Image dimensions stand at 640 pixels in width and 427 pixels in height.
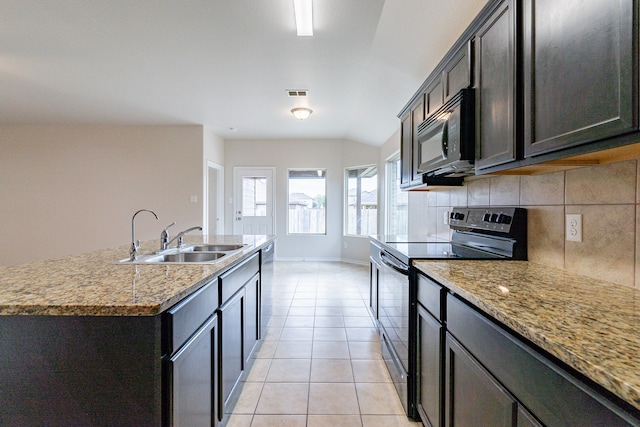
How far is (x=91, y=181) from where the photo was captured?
17.7 feet

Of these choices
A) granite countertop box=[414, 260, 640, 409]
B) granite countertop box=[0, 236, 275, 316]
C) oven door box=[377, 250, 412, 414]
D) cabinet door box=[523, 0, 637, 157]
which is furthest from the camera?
oven door box=[377, 250, 412, 414]

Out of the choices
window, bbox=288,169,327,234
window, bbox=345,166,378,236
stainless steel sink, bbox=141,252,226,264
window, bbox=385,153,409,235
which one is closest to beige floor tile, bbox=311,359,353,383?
stainless steel sink, bbox=141,252,226,264

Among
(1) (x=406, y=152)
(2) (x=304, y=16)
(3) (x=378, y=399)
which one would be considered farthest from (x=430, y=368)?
(2) (x=304, y=16)

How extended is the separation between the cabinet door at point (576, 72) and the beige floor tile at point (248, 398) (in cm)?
190

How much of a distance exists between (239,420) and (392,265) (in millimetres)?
1243

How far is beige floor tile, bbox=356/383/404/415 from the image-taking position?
1720 mm

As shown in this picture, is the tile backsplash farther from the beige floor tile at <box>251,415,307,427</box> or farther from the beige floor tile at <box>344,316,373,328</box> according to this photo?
the beige floor tile at <box>344,316,373,328</box>

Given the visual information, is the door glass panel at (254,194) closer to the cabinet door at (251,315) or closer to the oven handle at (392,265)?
the cabinet door at (251,315)

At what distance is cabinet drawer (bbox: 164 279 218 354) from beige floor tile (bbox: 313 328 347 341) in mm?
1540

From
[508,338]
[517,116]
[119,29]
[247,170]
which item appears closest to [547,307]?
[508,338]

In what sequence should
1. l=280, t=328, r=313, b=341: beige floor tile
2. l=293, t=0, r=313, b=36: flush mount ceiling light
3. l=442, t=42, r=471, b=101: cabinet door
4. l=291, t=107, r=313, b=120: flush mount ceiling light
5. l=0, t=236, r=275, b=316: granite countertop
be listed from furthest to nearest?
l=291, t=107, r=313, b=120: flush mount ceiling light → l=280, t=328, r=313, b=341: beige floor tile → l=293, t=0, r=313, b=36: flush mount ceiling light → l=442, t=42, r=471, b=101: cabinet door → l=0, t=236, r=275, b=316: granite countertop

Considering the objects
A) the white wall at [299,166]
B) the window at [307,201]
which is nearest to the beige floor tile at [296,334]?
the white wall at [299,166]

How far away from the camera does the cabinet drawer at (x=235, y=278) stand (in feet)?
4.80

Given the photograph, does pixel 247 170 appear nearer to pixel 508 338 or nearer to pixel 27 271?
pixel 27 271
